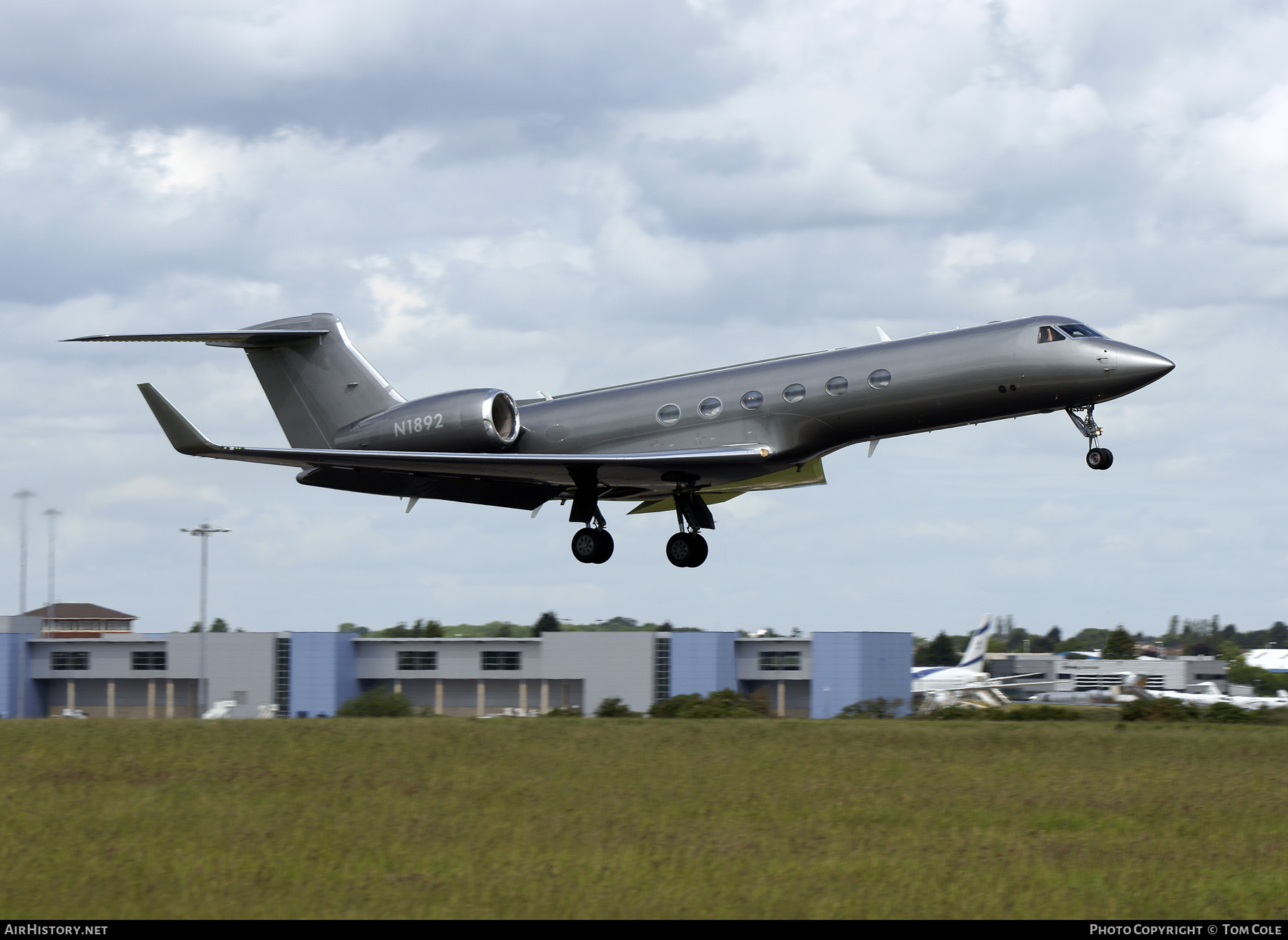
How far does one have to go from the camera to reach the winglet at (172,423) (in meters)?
22.5

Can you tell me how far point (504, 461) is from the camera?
74.3ft

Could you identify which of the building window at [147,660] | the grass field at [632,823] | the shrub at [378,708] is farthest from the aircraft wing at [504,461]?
the building window at [147,660]

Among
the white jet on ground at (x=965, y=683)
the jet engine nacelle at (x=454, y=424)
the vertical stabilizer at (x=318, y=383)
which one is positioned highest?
the vertical stabilizer at (x=318, y=383)

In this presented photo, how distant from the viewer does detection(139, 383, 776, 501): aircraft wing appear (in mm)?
21844

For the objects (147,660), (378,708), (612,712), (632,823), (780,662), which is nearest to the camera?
(632,823)

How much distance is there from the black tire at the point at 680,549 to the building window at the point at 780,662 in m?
40.0

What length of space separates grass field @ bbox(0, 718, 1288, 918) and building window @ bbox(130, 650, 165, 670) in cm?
5031

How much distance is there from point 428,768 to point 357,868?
4.77 m

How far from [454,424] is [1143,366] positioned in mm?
11813

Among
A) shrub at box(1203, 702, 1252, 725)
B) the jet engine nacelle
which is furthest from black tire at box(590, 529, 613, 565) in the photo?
shrub at box(1203, 702, 1252, 725)

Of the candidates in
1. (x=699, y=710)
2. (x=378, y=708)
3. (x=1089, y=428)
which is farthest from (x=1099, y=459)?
(x=378, y=708)

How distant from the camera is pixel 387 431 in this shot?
24828 millimetres

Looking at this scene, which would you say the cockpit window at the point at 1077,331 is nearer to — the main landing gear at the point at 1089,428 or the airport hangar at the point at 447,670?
the main landing gear at the point at 1089,428

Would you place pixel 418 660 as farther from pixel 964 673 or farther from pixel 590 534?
pixel 590 534
